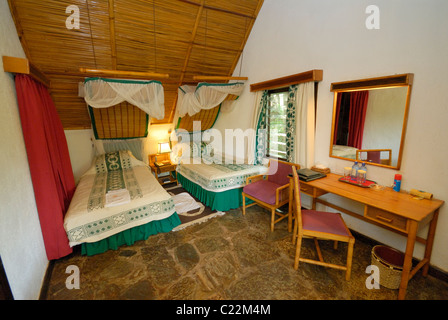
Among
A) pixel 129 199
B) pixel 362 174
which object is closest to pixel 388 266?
pixel 362 174

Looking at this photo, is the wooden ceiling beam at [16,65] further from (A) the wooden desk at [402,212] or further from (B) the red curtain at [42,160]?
(A) the wooden desk at [402,212]

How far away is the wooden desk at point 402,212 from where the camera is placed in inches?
63.3

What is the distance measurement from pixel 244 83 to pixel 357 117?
2231mm

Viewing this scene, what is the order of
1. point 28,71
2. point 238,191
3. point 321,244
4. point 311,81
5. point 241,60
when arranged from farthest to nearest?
1. point 241,60
2. point 238,191
3. point 311,81
4. point 321,244
5. point 28,71

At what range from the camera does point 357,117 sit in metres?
2.41

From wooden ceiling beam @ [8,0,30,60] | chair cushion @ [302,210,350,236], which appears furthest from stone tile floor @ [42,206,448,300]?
wooden ceiling beam @ [8,0,30,60]

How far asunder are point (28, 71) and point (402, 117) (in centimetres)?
363

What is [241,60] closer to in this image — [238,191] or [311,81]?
[311,81]

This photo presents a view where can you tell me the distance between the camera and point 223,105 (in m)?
4.52

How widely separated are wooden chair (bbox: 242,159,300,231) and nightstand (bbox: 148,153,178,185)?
213 cm

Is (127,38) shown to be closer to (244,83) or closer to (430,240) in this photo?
(244,83)

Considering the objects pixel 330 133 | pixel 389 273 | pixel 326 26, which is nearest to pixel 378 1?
pixel 326 26

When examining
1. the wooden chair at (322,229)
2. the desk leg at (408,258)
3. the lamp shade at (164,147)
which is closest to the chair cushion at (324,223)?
the wooden chair at (322,229)

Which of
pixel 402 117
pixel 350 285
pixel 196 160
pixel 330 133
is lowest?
pixel 350 285
